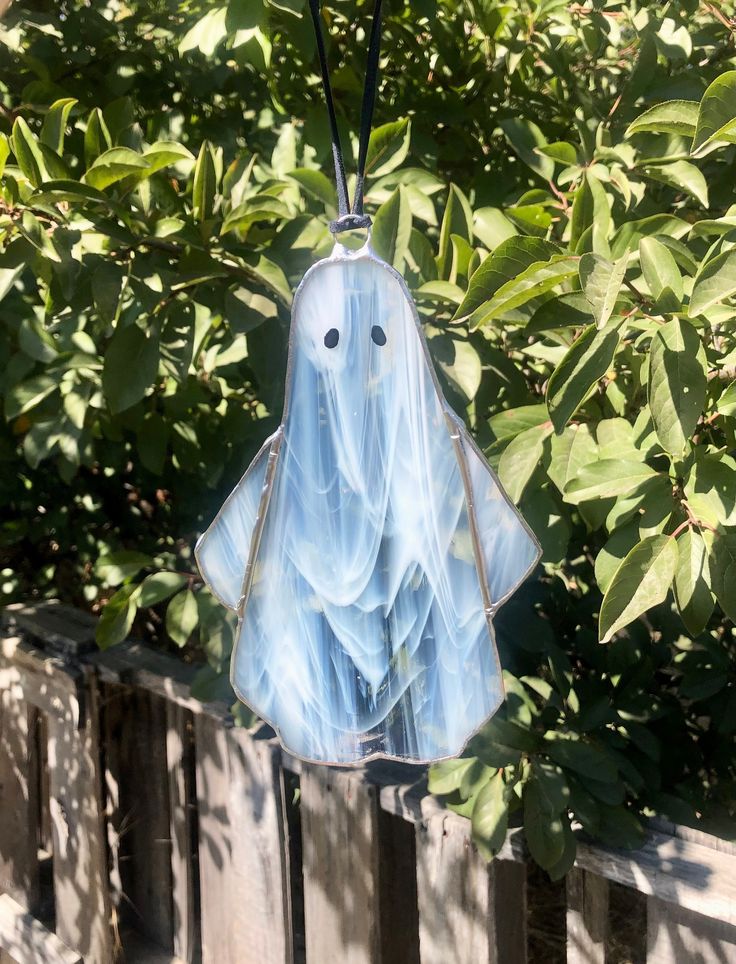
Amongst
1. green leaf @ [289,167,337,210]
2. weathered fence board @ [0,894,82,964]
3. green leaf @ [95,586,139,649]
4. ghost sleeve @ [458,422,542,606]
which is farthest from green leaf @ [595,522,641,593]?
weathered fence board @ [0,894,82,964]

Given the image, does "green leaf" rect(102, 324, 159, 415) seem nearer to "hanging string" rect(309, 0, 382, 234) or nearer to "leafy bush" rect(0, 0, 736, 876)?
"leafy bush" rect(0, 0, 736, 876)

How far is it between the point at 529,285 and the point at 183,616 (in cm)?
76

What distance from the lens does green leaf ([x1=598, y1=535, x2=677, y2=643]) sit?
2.79 feet

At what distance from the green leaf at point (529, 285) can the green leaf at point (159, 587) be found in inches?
27.9

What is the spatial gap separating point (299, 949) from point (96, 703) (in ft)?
2.45

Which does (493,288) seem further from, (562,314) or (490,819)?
(490,819)

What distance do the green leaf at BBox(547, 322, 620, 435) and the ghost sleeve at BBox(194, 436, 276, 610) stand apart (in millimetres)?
283

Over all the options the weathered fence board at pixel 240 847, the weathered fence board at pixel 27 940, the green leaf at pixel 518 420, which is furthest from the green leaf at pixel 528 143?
the weathered fence board at pixel 27 940

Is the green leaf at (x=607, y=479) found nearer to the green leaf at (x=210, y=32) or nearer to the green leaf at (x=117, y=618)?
the green leaf at (x=210, y=32)

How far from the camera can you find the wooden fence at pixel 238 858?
1.34m

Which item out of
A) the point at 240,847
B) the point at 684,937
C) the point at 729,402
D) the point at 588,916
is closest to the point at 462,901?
the point at 588,916

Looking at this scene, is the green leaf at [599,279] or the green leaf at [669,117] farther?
the green leaf at [669,117]

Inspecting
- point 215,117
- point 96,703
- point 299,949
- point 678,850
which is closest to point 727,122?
point 678,850

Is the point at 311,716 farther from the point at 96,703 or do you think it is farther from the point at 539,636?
the point at 96,703
